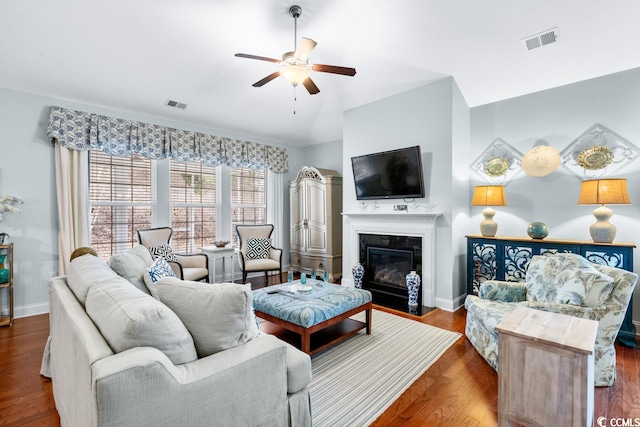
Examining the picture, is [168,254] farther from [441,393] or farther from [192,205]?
[441,393]

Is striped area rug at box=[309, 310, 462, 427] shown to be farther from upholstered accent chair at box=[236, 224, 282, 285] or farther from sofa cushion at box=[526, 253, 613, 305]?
upholstered accent chair at box=[236, 224, 282, 285]

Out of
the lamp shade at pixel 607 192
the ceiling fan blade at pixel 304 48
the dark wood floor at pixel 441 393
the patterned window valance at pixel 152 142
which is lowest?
the dark wood floor at pixel 441 393

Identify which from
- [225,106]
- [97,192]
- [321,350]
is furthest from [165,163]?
[321,350]

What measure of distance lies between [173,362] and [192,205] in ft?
14.1

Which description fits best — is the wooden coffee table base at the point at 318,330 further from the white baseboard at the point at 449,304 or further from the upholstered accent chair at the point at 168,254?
the upholstered accent chair at the point at 168,254

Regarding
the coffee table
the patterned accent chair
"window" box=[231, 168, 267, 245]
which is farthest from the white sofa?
"window" box=[231, 168, 267, 245]

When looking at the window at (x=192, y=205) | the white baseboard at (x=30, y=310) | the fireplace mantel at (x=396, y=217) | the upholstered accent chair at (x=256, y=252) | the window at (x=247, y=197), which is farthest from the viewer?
the window at (x=247, y=197)

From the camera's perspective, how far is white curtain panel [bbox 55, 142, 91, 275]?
A: 379cm

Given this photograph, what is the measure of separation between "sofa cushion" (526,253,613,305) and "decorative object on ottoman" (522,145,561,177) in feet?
4.42

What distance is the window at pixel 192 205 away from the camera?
498cm

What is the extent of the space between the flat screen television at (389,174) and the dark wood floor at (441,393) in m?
2.03

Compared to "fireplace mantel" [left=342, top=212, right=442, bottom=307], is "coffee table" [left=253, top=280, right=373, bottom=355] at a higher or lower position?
lower

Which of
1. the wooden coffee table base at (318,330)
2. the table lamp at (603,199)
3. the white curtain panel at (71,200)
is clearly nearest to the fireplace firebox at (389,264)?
the wooden coffee table base at (318,330)

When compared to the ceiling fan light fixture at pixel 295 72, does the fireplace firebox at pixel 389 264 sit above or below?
below
